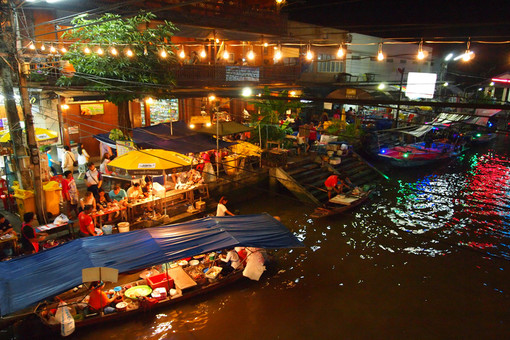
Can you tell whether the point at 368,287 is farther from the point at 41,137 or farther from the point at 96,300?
the point at 41,137

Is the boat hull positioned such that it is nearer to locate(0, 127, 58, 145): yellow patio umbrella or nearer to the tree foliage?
the tree foliage

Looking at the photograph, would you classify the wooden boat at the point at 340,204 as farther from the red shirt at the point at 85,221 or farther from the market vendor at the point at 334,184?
the red shirt at the point at 85,221

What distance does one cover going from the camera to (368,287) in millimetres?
10797

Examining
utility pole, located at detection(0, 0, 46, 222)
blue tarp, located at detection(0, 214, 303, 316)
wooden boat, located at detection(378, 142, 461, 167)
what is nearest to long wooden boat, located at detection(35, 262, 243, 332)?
blue tarp, located at detection(0, 214, 303, 316)

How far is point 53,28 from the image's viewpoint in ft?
56.0

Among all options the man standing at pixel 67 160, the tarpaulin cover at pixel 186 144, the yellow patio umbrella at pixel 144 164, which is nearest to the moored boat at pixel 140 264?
the yellow patio umbrella at pixel 144 164

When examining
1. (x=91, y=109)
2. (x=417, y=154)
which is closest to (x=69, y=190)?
(x=91, y=109)

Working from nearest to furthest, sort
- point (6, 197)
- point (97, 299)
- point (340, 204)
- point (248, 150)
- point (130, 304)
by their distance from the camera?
1. point (97, 299)
2. point (130, 304)
3. point (6, 197)
4. point (340, 204)
5. point (248, 150)

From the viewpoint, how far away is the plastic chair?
13055mm

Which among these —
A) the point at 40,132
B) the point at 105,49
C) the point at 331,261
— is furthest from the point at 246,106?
the point at 331,261

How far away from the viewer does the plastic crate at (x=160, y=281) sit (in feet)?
30.8

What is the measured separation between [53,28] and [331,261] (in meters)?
17.0

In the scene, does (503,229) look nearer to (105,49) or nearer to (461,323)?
(461,323)

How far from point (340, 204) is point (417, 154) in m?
11.3
